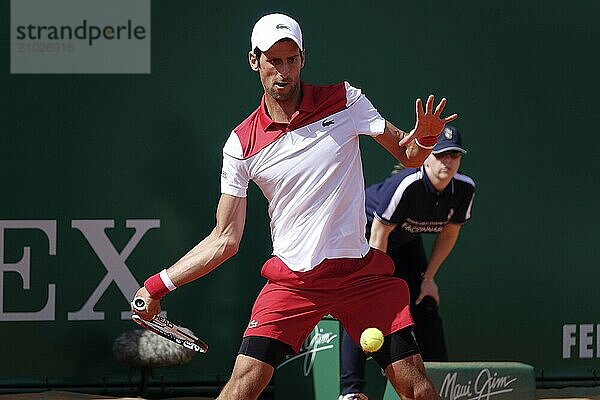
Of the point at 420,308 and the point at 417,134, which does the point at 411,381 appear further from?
the point at 420,308

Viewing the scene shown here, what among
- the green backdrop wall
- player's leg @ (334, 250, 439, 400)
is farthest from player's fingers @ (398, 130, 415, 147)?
the green backdrop wall

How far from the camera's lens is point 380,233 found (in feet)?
19.7

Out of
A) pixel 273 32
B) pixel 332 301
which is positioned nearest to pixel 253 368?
pixel 332 301

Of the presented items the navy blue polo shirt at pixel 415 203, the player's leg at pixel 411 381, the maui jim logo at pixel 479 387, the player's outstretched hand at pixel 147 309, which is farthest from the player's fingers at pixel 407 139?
the maui jim logo at pixel 479 387

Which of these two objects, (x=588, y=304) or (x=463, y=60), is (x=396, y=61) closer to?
(x=463, y=60)

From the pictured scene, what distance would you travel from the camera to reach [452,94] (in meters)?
6.92

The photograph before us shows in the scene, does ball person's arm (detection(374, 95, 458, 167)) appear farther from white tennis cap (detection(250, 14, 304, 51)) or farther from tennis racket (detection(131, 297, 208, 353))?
tennis racket (detection(131, 297, 208, 353))

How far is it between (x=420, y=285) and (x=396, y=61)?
1315 millimetres

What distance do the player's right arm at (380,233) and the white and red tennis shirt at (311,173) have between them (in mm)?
1355

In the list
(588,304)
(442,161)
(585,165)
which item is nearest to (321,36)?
(442,161)

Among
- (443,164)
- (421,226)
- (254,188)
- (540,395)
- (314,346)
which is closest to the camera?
(443,164)

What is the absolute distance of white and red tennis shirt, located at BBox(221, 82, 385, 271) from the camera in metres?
4.55

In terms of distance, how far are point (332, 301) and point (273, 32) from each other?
0.99 metres

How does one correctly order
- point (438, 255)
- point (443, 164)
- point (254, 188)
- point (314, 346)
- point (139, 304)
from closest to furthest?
point (139, 304)
point (443, 164)
point (438, 255)
point (314, 346)
point (254, 188)
